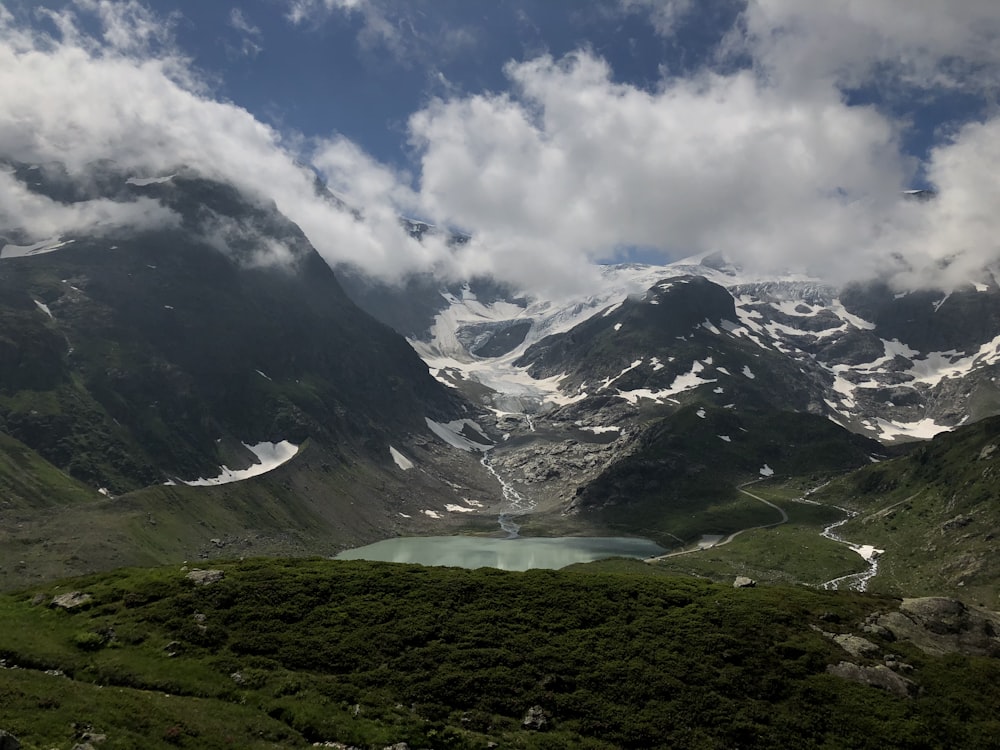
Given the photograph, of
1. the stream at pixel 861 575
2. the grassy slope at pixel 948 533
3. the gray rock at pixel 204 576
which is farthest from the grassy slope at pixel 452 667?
the grassy slope at pixel 948 533

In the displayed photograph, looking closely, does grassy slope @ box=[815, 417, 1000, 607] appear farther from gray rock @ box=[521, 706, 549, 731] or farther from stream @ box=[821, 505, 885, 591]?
gray rock @ box=[521, 706, 549, 731]

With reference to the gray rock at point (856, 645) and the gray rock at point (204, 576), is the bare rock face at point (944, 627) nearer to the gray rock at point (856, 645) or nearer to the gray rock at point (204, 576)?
the gray rock at point (856, 645)

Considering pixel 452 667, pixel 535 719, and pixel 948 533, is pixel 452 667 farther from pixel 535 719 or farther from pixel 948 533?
pixel 948 533

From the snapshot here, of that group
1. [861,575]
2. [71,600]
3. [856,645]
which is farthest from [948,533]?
[71,600]

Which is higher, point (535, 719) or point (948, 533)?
point (948, 533)

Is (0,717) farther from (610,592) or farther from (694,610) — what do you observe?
(694,610)

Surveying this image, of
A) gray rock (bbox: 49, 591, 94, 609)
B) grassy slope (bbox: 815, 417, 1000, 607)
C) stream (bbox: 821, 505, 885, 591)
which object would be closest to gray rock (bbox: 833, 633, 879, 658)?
gray rock (bbox: 49, 591, 94, 609)
